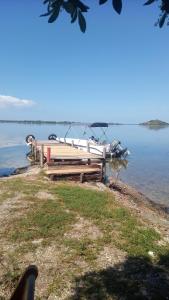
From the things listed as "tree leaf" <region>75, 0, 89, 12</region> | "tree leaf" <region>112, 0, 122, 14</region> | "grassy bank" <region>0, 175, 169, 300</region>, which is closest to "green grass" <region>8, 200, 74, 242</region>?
"grassy bank" <region>0, 175, 169, 300</region>

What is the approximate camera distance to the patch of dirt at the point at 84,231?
12219mm

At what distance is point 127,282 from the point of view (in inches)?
356

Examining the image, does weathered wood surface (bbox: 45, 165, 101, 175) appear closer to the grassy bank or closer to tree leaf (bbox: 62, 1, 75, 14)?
the grassy bank

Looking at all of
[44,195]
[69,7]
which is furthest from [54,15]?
[44,195]

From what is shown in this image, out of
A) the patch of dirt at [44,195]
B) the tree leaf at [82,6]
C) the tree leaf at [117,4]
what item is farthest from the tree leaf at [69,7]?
the patch of dirt at [44,195]

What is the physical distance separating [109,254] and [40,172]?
1385cm

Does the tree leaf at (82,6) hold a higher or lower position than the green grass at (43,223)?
higher

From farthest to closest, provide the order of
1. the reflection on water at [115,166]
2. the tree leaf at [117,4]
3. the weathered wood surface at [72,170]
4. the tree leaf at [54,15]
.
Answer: the reflection on water at [115,166] → the weathered wood surface at [72,170] → the tree leaf at [54,15] → the tree leaf at [117,4]

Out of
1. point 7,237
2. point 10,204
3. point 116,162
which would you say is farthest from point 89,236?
point 116,162

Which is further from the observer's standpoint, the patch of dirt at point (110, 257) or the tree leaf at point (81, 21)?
the patch of dirt at point (110, 257)

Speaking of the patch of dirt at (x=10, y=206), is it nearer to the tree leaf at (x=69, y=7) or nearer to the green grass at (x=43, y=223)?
the green grass at (x=43, y=223)

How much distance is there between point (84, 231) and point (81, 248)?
1.59m

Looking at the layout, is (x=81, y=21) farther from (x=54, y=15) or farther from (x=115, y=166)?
(x=115, y=166)

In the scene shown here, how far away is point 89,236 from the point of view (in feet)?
40.3
